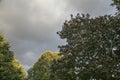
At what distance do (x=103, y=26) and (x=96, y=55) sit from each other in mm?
3588

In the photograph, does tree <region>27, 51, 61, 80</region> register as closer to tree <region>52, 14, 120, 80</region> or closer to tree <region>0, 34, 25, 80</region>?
tree <region>0, 34, 25, 80</region>

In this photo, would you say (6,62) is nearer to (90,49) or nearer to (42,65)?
(90,49)

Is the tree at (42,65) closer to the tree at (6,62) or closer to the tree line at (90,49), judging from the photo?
the tree at (6,62)

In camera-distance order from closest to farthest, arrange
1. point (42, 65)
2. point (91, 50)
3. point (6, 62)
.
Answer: point (91, 50) < point (6, 62) < point (42, 65)

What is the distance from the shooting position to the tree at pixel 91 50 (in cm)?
4084

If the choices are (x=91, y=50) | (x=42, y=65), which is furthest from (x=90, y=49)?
(x=42, y=65)

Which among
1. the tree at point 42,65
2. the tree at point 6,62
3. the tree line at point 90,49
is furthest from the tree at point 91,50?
the tree at point 42,65

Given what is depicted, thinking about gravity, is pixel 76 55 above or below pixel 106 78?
above

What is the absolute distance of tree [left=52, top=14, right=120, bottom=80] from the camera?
40.8 metres

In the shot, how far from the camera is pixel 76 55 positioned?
42.7 metres

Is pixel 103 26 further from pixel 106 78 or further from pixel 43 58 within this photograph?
pixel 43 58

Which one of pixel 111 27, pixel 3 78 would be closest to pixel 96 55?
pixel 111 27

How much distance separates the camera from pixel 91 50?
136 ft

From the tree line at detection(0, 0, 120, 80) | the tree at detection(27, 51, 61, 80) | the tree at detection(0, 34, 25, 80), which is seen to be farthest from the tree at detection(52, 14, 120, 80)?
the tree at detection(27, 51, 61, 80)
